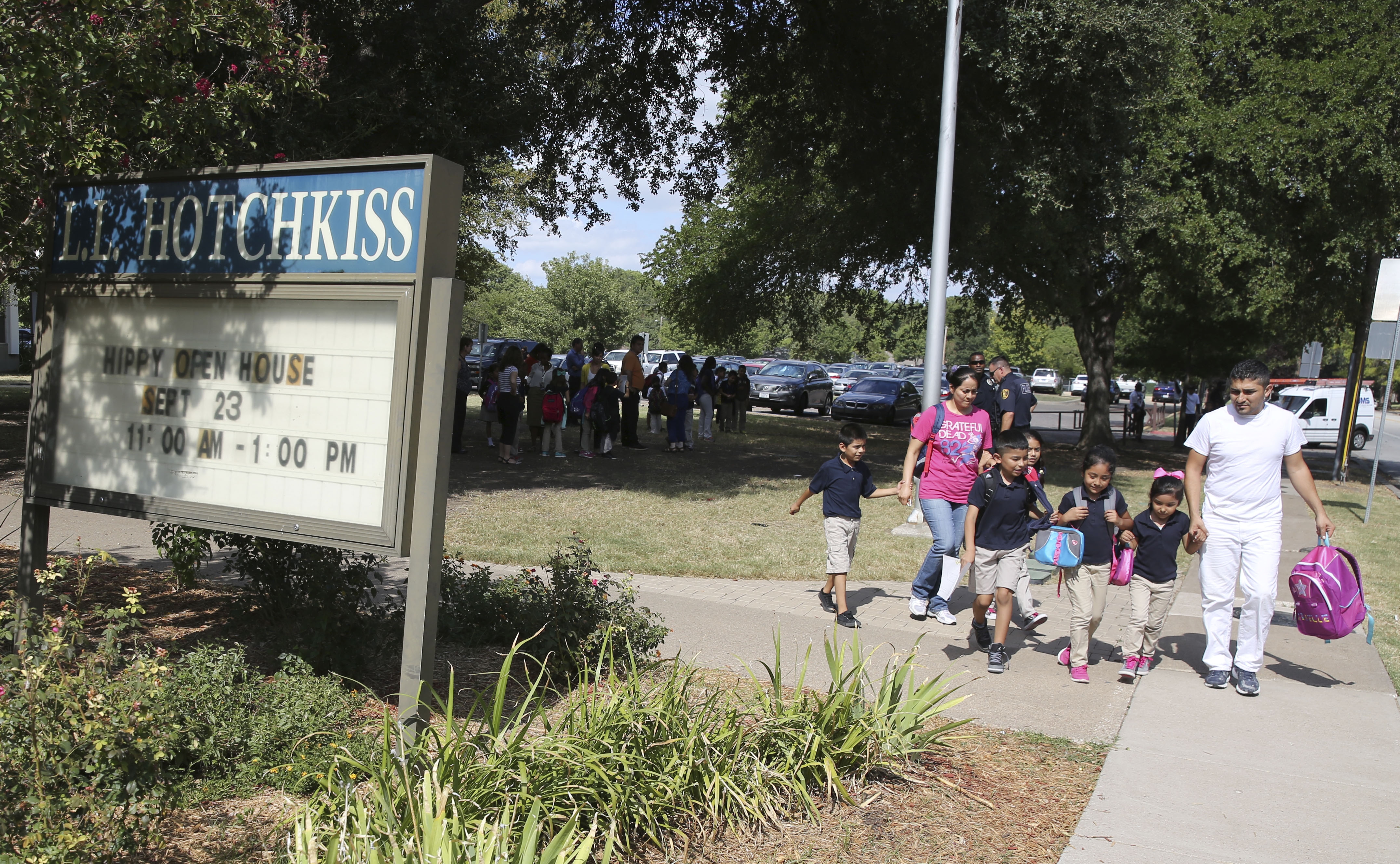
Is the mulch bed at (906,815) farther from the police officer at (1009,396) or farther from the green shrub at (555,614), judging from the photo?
the police officer at (1009,396)

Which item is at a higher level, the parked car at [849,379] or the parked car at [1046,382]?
the parked car at [1046,382]

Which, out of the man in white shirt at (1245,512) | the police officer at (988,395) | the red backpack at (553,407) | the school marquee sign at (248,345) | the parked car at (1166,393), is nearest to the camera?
the school marquee sign at (248,345)

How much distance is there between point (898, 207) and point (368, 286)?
51.5 feet

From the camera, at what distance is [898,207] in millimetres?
18594

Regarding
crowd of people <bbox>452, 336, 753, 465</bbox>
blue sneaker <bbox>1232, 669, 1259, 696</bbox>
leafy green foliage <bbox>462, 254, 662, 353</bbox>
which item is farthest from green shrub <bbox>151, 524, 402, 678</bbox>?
leafy green foliage <bbox>462, 254, 662, 353</bbox>

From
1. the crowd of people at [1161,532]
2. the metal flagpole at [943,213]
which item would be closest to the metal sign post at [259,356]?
the crowd of people at [1161,532]

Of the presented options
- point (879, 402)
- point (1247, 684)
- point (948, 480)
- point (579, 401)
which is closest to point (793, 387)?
point (879, 402)

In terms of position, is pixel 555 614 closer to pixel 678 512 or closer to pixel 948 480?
pixel 948 480

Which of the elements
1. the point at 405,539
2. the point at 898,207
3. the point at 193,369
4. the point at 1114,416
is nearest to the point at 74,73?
the point at 193,369

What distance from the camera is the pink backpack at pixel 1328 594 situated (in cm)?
602

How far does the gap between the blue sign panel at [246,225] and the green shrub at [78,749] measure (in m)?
1.47

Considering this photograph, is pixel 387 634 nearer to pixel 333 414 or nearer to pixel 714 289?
pixel 333 414

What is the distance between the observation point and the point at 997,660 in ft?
20.1

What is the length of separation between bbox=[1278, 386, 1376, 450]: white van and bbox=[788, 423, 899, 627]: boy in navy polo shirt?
94.6 ft
